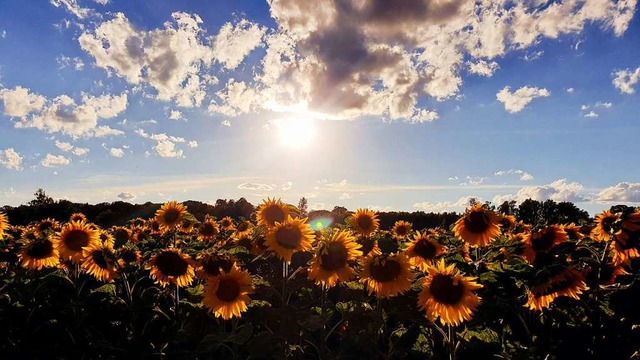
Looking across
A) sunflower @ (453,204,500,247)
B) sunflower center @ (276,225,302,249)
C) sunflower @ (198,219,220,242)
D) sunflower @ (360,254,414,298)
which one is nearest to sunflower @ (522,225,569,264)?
sunflower @ (453,204,500,247)

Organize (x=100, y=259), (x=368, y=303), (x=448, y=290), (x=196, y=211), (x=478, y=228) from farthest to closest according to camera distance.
Answer: (x=196, y=211)
(x=100, y=259)
(x=478, y=228)
(x=368, y=303)
(x=448, y=290)

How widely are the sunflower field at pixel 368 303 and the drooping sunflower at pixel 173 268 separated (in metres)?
0.02

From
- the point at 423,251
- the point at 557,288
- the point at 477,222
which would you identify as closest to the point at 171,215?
the point at 423,251

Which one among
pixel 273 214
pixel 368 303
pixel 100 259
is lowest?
pixel 368 303

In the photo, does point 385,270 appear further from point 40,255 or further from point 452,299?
point 40,255

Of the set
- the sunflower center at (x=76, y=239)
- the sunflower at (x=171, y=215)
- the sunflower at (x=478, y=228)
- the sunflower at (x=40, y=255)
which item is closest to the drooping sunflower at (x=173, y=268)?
the sunflower center at (x=76, y=239)

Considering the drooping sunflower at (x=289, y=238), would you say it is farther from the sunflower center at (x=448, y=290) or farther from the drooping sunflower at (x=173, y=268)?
the sunflower center at (x=448, y=290)

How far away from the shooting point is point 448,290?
4652 millimetres

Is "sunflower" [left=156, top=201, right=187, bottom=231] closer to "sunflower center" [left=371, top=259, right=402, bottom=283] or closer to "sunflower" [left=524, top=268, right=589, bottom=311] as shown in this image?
"sunflower center" [left=371, top=259, right=402, bottom=283]

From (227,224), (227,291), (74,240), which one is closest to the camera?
(227,291)

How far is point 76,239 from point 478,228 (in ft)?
21.3

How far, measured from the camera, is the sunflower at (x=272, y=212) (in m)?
6.93

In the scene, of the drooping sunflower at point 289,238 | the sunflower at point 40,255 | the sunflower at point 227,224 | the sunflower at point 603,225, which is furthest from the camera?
the sunflower at point 227,224

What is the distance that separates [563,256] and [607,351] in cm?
91
